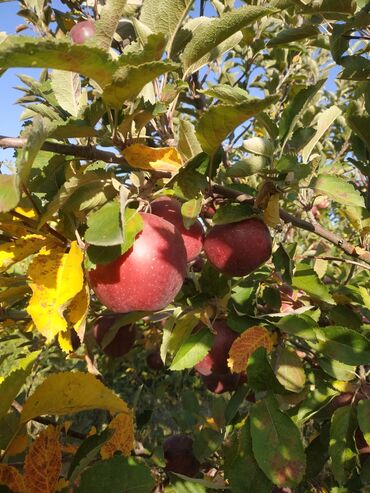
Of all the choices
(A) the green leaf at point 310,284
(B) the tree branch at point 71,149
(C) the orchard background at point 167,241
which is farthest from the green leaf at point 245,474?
(B) the tree branch at point 71,149

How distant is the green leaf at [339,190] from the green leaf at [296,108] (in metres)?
0.14

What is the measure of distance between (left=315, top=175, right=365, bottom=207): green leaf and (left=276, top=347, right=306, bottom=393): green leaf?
0.44 meters

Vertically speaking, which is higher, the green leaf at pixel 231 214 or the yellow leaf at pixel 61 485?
the green leaf at pixel 231 214

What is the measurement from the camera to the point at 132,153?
0.75m

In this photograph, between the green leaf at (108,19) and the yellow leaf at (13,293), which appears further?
the yellow leaf at (13,293)

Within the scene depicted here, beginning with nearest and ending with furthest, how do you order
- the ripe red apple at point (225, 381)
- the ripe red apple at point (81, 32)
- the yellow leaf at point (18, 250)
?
the yellow leaf at point (18, 250) < the ripe red apple at point (225, 381) < the ripe red apple at point (81, 32)

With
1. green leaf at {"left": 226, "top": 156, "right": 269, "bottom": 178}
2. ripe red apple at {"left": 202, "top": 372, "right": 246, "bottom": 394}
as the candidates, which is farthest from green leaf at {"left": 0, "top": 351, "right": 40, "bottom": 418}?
ripe red apple at {"left": 202, "top": 372, "right": 246, "bottom": 394}

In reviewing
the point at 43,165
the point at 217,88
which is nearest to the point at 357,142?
the point at 217,88

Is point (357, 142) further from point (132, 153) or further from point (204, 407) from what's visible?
point (204, 407)

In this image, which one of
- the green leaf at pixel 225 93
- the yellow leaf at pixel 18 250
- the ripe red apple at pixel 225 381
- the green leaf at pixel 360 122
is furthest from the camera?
the ripe red apple at pixel 225 381

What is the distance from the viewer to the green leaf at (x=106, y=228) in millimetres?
590

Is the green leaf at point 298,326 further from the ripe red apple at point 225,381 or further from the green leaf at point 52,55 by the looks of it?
the green leaf at point 52,55

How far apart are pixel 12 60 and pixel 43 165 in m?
0.35

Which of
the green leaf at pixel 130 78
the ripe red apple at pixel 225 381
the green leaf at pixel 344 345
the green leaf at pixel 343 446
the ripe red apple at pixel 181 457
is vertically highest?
the green leaf at pixel 130 78
